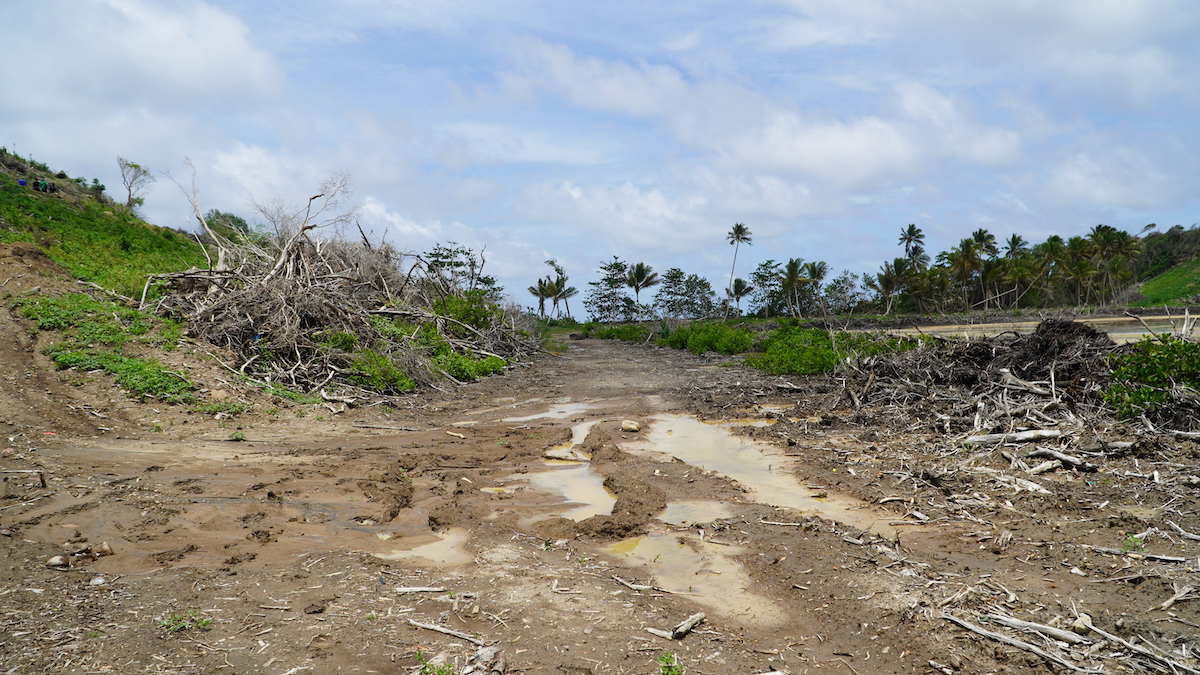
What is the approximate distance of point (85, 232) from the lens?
720 inches

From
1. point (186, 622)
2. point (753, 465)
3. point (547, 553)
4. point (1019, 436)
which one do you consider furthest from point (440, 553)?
point (1019, 436)

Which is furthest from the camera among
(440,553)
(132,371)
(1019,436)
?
(132,371)

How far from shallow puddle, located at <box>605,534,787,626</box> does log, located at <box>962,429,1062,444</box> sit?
13.9 feet

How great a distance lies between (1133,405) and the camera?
7.13 m

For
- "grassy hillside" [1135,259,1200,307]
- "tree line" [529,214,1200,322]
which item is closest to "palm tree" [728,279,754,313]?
"tree line" [529,214,1200,322]

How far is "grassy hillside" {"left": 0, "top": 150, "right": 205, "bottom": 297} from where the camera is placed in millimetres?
14523

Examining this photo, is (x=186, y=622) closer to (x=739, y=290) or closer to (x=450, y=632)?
(x=450, y=632)

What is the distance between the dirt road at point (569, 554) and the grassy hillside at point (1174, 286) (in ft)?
170

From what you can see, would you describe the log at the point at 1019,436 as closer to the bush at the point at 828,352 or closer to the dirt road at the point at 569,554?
the dirt road at the point at 569,554

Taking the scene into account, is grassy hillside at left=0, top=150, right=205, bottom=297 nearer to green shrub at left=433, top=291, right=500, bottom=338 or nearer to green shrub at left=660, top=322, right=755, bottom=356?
green shrub at left=433, top=291, right=500, bottom=338

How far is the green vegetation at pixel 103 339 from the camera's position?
923cm

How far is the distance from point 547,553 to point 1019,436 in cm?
581

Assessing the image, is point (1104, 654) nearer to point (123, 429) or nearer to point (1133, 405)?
point (1133, 405)

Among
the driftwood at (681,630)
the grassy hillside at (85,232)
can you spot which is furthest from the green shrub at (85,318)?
the driftwood at (681,630)
